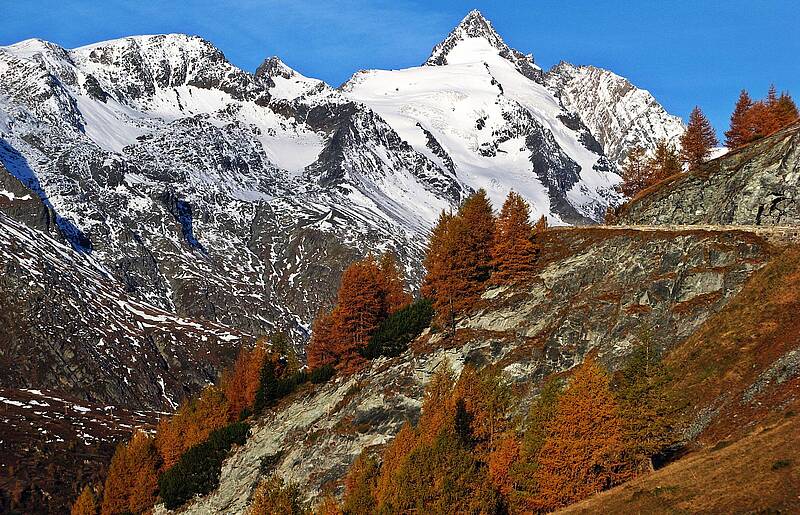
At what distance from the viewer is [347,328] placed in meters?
97.3

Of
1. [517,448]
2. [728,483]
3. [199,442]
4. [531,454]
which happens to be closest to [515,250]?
[517,448]

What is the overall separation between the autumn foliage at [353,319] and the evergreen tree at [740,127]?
53.1 m

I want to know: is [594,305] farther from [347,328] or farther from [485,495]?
[347,328]

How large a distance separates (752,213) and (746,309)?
22.8 m

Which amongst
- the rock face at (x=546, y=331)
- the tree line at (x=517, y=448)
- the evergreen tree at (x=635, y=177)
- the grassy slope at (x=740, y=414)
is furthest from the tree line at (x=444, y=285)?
the evergreen tree at (x=635, y=177)

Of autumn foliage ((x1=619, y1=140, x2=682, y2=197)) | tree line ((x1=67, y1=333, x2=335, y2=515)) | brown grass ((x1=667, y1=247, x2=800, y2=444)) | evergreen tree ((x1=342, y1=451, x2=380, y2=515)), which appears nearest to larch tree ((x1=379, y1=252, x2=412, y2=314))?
tree line ((x1=67, y1=333, x2=335, y2=515))

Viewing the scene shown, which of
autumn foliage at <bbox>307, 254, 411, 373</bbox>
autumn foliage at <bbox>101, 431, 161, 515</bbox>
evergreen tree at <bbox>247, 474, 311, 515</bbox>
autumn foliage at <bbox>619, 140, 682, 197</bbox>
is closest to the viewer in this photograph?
evergreen tree at <bbox>247, 474, 311, 515</bbox>

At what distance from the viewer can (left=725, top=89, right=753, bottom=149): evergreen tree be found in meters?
114

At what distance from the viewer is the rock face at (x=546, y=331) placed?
70.9m

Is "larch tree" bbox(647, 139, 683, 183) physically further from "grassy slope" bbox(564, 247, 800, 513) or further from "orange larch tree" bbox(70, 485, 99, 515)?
"orange larch tree" bbox(70, 485, 99, 515)

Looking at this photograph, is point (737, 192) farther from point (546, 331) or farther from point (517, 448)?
point (517, 448)

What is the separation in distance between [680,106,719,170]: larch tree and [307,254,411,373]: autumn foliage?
44.7 metres

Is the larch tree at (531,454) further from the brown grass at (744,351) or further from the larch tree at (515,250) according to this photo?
the larch tree at (515,250)

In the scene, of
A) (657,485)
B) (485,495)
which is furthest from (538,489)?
(657,485)
